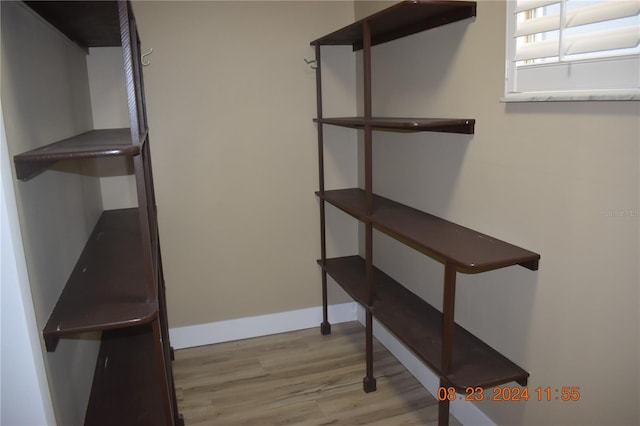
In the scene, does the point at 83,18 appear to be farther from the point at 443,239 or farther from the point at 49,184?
A: the point at 443,239

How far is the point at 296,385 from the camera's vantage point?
2.64 metres

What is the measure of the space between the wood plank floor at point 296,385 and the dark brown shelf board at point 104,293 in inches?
36.9

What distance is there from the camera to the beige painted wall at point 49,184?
4.44ft

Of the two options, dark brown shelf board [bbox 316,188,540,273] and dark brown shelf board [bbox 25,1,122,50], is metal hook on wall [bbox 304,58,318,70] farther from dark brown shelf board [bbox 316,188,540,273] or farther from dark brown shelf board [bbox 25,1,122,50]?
dark brown shelf board [bbox 25,1,122,50]

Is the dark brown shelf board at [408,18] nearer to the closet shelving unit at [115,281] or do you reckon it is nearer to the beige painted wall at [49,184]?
the closet shelving unit at [115,281]

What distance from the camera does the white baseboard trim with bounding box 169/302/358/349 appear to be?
3.08 meters

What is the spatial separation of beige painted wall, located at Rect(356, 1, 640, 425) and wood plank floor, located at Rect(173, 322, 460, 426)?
526 mm

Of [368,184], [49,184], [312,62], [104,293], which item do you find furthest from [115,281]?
[312,62]

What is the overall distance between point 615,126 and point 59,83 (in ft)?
6.46

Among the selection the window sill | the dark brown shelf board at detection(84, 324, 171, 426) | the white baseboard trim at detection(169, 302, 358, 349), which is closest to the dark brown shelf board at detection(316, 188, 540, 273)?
the window sill

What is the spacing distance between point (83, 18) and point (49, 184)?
1.97 ft

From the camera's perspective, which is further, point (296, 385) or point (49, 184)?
point (296, 385)
